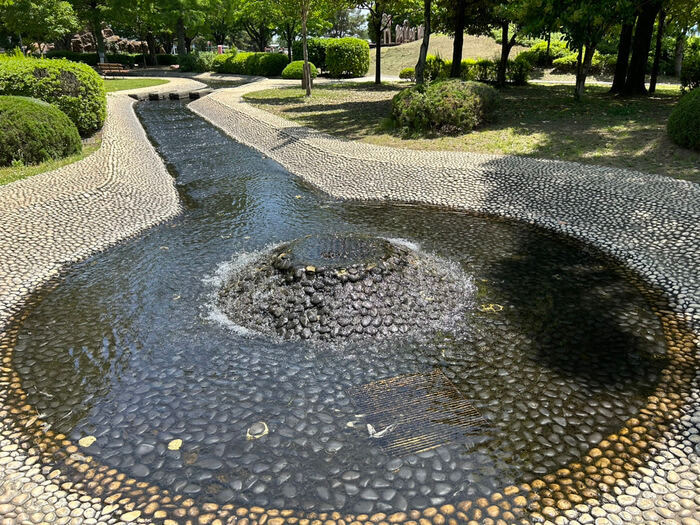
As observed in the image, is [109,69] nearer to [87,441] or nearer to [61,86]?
[61,86]

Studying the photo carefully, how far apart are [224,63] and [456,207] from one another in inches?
1332

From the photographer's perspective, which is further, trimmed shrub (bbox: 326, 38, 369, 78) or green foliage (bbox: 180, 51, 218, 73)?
green foliage (bbox: 180, 51, 218, 73)

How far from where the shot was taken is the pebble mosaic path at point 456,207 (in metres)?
3.18

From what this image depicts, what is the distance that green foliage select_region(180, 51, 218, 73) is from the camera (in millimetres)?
37938

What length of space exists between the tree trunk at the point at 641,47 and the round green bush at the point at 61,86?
57.4 feet

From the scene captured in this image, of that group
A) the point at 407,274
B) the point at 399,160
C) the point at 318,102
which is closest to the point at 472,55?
the point at 318,102

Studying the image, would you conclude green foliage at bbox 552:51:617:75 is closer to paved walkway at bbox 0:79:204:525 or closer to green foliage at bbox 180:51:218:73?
paved walkway at bbox 0:79:204:525

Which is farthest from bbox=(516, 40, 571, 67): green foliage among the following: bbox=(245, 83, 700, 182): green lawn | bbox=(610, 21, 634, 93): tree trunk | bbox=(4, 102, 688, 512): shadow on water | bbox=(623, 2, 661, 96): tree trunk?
bbox=(4, 102, 688, 512): shadow on water

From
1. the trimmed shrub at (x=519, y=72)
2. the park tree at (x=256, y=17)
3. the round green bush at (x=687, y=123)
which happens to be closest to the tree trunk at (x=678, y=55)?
the trimmed shrub at (x=519, y=72)

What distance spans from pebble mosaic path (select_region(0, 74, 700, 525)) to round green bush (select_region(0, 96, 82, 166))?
93 cm

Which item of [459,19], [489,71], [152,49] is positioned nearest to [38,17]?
[152,49]

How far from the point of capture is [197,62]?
3828 centimetres

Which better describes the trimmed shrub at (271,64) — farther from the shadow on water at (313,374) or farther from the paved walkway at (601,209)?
the shadow on water at (313,374)

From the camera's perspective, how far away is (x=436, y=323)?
5367mm
